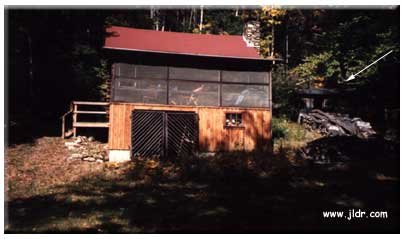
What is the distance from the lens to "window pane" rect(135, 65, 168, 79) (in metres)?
17.6

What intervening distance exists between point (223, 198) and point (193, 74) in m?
8.88

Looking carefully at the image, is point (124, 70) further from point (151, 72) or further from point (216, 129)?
point (216, 129)

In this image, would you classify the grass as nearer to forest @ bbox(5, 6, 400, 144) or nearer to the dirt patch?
forest @ bbox(5, 6, 400, 144)

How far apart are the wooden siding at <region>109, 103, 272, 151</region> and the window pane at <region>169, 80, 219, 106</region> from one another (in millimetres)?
316

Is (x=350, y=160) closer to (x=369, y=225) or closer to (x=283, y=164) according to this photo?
(x=283, y=164)

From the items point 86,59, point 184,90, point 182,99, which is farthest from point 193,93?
point 86,59

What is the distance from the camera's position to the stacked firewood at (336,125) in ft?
78.2

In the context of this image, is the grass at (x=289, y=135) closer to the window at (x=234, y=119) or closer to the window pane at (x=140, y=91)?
the window at (x=234, y=119)

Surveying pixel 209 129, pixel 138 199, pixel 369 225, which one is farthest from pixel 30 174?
pixel 369 225

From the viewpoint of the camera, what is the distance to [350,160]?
50.3 ft

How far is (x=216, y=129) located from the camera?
59.2ft

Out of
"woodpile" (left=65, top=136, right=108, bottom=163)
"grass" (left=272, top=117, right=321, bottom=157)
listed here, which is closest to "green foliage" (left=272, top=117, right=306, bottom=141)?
"grass" (left=272, top=117, right=321, bottom=157)

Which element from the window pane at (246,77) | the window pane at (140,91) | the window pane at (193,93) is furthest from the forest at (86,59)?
the window pane at (193,93)
